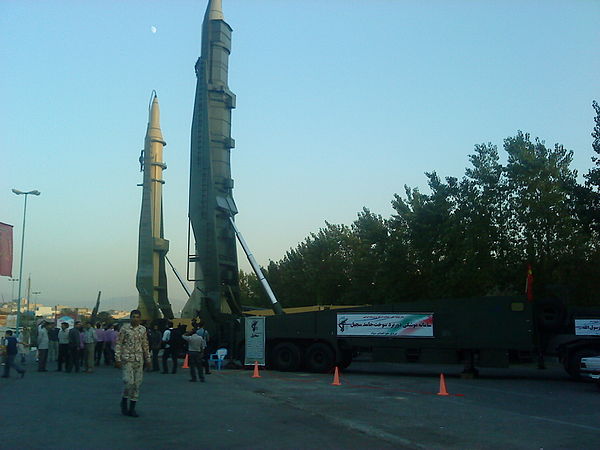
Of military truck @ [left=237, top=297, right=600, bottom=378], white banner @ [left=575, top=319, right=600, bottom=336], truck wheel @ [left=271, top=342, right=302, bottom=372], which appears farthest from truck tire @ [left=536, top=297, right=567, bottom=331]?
truck wheel @ [left=271, top=342, right=302, bottom=372]

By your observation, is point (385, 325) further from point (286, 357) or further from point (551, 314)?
point (551, 314)

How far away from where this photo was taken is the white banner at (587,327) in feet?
63.9

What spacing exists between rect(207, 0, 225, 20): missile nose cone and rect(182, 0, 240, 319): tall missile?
2.15 meters

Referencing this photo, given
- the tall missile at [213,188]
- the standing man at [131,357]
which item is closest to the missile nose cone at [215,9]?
the tall missile at [213,188]

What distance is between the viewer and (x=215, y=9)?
4034 centimetres

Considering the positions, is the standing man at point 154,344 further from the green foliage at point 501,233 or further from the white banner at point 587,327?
the green foliage at point 501,233

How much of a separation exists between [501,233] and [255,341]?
14962 millimetres

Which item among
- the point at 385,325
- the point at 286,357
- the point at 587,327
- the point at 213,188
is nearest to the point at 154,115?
the point at 213,188

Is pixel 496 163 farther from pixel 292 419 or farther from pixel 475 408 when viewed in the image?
pixel 292 419

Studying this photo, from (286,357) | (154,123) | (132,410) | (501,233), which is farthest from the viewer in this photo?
(154,123)

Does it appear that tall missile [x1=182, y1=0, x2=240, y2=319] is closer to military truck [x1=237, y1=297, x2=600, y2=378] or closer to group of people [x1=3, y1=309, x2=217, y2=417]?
group of people [x1=3, y1=309, x2=217, y2=417]

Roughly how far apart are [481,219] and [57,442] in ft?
87.6

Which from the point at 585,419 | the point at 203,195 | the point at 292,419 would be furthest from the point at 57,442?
the point at 203,195

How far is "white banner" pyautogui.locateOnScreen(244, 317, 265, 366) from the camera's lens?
902 inches
